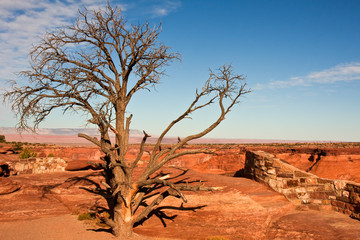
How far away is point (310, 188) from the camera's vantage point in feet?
35.8

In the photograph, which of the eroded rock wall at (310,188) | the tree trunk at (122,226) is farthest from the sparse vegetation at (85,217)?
the eroded rock wall at (310,188)

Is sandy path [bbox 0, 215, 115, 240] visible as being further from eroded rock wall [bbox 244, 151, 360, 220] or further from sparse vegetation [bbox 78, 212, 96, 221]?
eroded rock wall [bbox 244, 151, 360, 220]

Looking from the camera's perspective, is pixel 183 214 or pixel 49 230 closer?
pixel 49 230

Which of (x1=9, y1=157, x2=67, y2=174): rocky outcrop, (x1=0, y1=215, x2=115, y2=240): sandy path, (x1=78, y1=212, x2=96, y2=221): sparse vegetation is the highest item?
(x1=9, y1=157, x2=67, y2=174): rocky outcrop

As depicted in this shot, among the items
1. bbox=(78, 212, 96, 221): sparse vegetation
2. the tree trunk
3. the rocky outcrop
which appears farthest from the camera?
the rocky outcrop

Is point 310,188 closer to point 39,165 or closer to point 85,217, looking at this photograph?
point 85,217

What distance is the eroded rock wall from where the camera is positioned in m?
10.0

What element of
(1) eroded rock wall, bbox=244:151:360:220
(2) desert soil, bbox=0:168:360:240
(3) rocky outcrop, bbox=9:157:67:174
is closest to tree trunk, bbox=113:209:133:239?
(2) desert soil, bbox=0:168:360:240

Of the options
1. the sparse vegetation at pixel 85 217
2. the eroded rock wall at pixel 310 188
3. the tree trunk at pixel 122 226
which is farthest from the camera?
the sparse vegetation at pixel 85 217

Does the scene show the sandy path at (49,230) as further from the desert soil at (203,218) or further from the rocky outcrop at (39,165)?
the rocky outcrop at (39,165)

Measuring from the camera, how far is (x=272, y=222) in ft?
30.3

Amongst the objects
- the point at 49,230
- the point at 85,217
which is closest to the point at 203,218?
the point at 85,217

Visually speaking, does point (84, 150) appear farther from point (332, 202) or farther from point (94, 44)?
point (332, 202)

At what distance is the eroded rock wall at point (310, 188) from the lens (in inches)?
396
